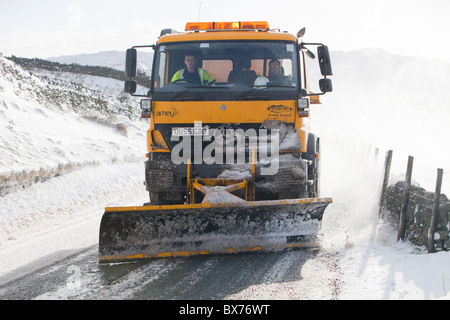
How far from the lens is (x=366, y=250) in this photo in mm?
4918

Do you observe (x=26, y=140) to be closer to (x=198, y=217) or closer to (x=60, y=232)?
(x=60, y=232)

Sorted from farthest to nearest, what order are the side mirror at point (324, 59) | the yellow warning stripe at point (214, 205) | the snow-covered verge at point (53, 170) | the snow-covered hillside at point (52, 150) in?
1. the snow-covered hillside at point (52, 150)
2. the snow-covered verge at point (53, 170)
3. the side mirror at point (324, 59)
4. the yellow warning stripe at point (214, 205)

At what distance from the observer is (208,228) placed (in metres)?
4.80

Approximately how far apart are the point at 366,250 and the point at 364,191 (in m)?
5.15

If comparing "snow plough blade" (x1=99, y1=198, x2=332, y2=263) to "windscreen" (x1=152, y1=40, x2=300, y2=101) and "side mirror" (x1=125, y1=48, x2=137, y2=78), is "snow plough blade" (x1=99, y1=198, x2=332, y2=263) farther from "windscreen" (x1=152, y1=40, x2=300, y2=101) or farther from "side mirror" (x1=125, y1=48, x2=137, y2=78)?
"side mirror" (x1=125, y1=48, x2=137, y2=78)

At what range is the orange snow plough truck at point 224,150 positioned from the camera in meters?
4.72

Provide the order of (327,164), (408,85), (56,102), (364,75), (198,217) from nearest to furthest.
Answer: (198,217) → (327,164) → (56,102) → (408,85) → (364,75)

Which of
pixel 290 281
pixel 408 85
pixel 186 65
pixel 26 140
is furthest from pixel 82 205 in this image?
pixel 408 85

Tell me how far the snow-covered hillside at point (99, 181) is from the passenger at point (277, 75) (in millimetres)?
2179

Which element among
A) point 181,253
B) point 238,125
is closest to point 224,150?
point 238,125

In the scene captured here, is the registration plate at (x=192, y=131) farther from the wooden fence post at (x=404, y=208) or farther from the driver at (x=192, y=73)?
the wooden fence post at (x=404, y=208)

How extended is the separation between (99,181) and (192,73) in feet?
17.4

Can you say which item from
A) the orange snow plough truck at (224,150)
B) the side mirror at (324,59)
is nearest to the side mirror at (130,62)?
the orange snow plough truck at (224,150)

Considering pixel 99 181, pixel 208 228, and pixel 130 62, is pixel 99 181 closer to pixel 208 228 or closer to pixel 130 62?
pixel 130 62
